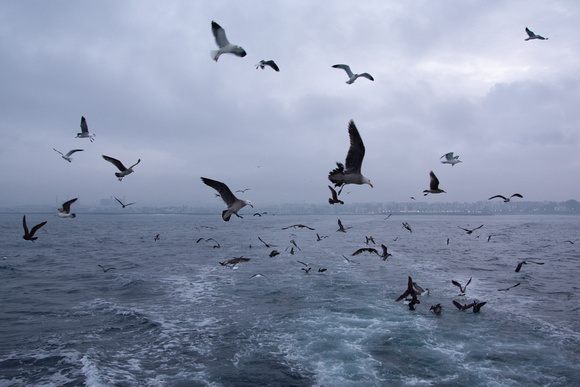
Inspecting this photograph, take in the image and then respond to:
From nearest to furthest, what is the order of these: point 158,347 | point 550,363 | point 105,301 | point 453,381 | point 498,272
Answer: point 453,381, point 550,363, point 158,347, point 105,301, point 498,272

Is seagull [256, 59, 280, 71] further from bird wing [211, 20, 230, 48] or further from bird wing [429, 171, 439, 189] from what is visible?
bird wing [429, 171, 439, 189]

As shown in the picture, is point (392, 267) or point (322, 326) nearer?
point (322, 326)

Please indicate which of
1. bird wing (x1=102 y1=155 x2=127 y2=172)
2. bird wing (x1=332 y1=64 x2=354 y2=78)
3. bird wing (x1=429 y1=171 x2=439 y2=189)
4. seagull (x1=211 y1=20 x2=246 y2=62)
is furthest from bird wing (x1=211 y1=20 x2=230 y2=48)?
bird wing (x1=429 y1=171 x2=439 y2=189)

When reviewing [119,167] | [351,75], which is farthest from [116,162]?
[351,75]

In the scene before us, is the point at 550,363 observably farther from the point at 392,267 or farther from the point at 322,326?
the point at 392,267

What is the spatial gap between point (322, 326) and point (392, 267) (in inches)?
524

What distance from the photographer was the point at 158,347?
1061 cm

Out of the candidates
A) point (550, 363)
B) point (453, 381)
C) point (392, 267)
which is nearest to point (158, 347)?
point (453, 381)

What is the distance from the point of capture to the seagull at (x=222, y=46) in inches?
379

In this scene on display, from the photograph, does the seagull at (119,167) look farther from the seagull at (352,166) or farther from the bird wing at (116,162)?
the seagull at (352,166)

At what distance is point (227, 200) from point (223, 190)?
0.61m

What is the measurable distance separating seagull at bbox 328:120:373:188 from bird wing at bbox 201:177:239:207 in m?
2.87

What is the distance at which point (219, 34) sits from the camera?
9734 millimetres

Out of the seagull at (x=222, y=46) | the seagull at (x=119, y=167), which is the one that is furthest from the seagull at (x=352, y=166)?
the seagull at (x=119, y=167)
